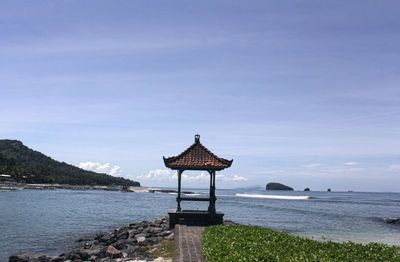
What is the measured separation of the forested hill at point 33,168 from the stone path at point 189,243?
10843 cm

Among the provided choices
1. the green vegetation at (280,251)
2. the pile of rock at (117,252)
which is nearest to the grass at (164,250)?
the pile of rock at (117,252)

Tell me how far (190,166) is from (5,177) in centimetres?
10378

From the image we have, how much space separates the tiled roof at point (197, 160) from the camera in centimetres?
1889

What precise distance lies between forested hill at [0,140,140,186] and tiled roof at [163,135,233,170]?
350 ft

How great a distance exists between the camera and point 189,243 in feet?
44.2

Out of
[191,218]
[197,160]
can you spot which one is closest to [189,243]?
[191,218]

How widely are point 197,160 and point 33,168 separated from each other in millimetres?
129498

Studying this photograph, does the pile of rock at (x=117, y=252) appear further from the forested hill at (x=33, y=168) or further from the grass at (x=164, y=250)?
the forested hill at (x=33, y=168)

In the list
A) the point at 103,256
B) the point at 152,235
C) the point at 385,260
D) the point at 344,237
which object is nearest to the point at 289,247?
the point at 385,260

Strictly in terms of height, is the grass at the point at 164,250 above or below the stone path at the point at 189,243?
below

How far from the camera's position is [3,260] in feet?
54.7

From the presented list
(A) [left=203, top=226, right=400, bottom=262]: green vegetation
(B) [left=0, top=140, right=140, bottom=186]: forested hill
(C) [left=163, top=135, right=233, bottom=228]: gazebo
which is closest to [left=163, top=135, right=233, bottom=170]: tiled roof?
(C) [left=163, top=135, right=233, bottom=228]: gazebo

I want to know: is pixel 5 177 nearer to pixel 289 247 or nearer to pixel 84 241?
pixel 84 241

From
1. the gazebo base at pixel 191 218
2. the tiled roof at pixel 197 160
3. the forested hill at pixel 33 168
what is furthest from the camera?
the forested hill at pixel 33 168
